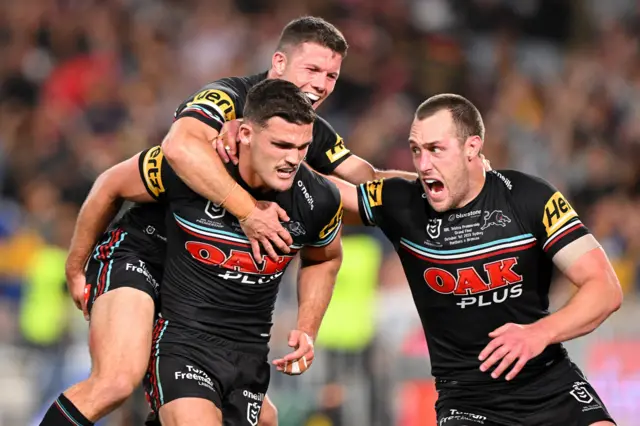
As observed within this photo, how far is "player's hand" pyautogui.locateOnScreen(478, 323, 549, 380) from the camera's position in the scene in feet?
17.6

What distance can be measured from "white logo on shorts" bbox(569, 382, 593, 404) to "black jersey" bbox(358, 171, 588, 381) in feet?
0.57

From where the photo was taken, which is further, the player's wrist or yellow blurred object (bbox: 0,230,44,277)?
yellow blurred object (bbox: 0,230,44,277)

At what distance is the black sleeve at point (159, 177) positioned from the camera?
5.92 meters

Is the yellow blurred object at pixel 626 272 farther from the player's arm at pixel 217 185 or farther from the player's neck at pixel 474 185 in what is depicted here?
the player's arm at pixel 217 185

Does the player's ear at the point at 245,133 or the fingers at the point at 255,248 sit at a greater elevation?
the player's ear at the point at 245,133

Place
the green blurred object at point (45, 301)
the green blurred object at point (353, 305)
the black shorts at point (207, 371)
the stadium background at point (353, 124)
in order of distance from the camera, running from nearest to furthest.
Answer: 1. the black shorts at point (207, 371)
2. the stadium background at point (353, 124)
3. the green blurred object at point (353, 305)
4. the green blurred object at point (45, 301)

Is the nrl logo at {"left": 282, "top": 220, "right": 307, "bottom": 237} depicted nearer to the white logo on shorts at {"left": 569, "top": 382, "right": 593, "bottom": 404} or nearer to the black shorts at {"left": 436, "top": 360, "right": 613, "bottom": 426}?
the black shorts at {"left": 436, "top": 360, "right": 613, "bottom": 426}

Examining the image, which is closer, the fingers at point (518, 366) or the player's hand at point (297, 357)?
the fingers at point (518, 366)

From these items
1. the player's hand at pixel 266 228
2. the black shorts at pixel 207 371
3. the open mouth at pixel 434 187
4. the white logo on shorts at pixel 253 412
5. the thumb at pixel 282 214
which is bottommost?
the white logo on shorts at pixel 253 412

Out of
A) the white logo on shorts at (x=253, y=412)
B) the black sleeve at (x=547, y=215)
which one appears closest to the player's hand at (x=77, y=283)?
the white logo on shorts at (x=253, y=412)

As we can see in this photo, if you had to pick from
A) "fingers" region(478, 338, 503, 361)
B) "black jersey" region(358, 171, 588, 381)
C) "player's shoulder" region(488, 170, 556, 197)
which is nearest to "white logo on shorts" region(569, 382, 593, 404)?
"black jersey" region(358, 171, 588, 381)

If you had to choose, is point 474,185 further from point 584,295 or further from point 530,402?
point 530,402

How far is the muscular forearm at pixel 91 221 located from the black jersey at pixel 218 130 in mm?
155

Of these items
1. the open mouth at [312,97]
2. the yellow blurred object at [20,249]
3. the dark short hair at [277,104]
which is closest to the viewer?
the dark short hair at [277,104]
